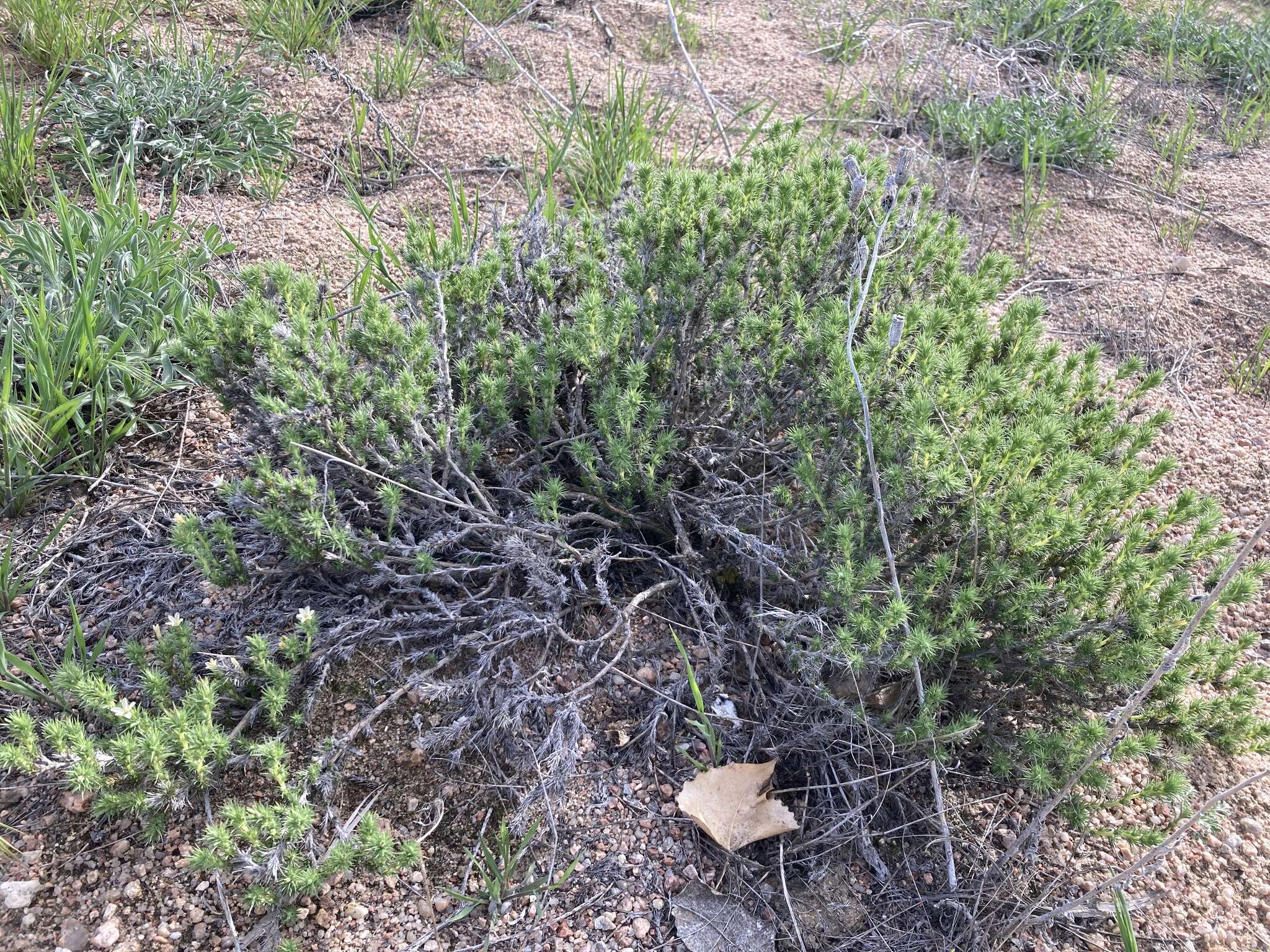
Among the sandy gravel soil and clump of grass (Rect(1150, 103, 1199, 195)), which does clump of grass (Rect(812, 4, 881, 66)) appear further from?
clump of grass (Rect(1150, 103, 1199, 195))

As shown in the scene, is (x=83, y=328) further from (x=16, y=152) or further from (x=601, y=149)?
(x=601, y=149)

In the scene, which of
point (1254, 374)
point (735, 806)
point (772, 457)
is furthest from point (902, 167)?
point (1254, 374)

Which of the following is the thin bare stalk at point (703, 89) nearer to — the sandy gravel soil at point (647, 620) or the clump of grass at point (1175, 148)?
the sandy gravel soil at point (647, 620)

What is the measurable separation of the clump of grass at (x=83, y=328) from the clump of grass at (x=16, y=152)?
240 millimetres

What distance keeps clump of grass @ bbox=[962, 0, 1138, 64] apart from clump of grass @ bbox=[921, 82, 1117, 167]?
2.39 feet

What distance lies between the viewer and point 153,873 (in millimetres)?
1694

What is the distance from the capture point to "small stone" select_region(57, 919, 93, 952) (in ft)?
5.23

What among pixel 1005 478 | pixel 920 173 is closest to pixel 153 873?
pixel 1005 478

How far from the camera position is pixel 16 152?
2.92 meters

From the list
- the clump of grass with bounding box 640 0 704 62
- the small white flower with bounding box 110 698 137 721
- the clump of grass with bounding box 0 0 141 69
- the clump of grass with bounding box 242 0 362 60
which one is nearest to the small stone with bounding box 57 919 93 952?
the small white flower with bounding box 110 698 137 721

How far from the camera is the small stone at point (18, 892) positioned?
1.64 metres

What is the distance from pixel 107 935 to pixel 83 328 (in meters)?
1.42

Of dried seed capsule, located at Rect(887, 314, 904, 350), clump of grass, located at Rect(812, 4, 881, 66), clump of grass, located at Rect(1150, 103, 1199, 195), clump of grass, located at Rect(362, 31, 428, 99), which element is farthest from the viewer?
clump of grass, located at Rect(812, 4, 881, 66)

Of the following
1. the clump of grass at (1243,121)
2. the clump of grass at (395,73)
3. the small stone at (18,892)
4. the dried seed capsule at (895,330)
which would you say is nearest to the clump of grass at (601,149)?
the clump of grass at (395,73)
